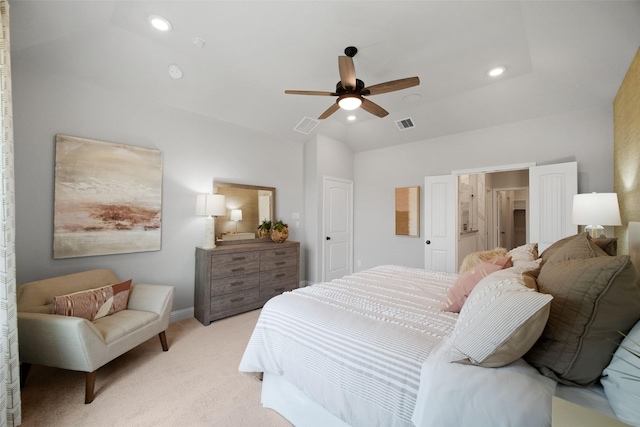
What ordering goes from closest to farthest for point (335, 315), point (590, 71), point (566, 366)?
point (566, 366), point (335, 315), point (590, 71)

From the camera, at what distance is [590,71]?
2.70 m

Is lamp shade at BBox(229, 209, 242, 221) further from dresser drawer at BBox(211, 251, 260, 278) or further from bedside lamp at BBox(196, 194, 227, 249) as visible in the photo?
dresser drawer at BBox(211, 251, 260, 278)

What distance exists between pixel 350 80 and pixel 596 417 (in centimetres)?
236

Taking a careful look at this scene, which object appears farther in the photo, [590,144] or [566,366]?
[590,144]

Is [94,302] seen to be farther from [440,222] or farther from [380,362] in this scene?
[440,222]

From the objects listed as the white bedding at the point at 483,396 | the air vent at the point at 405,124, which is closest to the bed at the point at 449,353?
the white bedding at the point at 483,396

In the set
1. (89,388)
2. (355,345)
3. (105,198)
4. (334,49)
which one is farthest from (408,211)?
(89,388)

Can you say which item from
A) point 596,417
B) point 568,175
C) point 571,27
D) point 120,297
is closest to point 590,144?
point 568,175

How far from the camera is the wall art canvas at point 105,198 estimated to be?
103 inches

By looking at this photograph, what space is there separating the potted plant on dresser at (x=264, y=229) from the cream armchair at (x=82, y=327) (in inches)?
66.6

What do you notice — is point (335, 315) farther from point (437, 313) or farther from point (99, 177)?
point (99, 177)

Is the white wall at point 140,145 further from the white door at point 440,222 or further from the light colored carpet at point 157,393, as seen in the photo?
the white door at point 440,222

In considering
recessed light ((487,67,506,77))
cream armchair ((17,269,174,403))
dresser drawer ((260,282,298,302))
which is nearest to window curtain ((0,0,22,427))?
cream armchair ((17,269,174,403))

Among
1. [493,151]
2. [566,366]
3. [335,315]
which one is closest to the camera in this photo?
[566,366]
